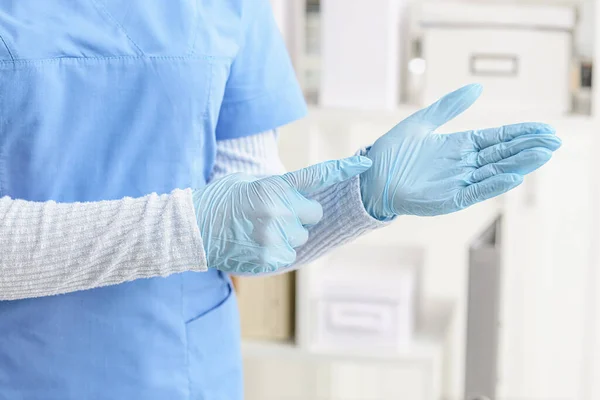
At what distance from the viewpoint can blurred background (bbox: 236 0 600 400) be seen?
167cm

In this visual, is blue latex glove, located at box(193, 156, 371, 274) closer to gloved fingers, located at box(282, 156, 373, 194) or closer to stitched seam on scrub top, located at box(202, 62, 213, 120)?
gloved fingers, located at box(282, 156, 373, 194)

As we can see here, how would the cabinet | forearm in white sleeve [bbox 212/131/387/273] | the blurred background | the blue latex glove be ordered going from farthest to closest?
the cabinet → the blurred background → forearm in white sleeve [bbox 212/131/387/273] → the blue latex glove

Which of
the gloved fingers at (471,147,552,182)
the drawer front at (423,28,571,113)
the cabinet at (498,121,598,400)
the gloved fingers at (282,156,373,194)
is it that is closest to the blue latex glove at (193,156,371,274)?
the gloved fingers at (282,156,373,194)

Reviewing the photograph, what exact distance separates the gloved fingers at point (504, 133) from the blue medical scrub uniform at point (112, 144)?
0.30m

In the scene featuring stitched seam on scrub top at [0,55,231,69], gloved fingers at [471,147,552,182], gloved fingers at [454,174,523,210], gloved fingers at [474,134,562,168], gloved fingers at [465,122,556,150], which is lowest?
gloved fingers at [454,174,523,210]

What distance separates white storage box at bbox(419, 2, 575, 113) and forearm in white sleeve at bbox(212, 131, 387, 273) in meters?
0.77

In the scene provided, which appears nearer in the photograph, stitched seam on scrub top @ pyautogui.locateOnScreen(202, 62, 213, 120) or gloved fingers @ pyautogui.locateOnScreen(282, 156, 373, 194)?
gloved fingers @ pyautogui.locateOnScreen(282, 156, 373, 194)

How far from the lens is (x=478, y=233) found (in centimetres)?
178

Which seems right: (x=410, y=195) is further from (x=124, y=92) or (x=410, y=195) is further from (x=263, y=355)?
(x=263, y=355)

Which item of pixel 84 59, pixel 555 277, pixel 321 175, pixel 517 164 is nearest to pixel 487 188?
pixel 517 164

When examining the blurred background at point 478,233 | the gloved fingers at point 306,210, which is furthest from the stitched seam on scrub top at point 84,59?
the blurred background at point 478,233

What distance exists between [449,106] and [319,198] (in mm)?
179

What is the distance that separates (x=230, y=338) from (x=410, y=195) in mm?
332

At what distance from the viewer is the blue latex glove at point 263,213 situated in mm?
808
